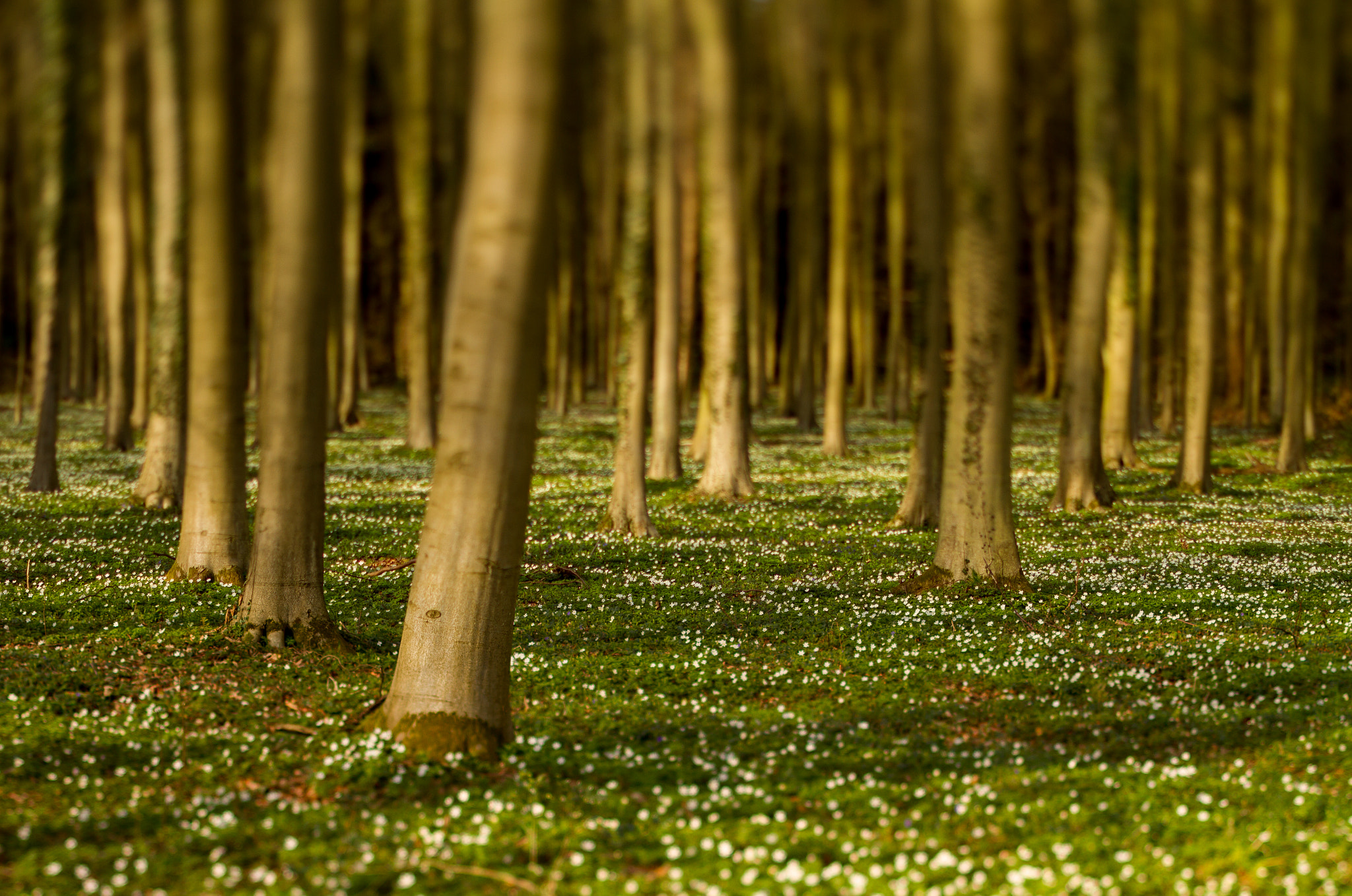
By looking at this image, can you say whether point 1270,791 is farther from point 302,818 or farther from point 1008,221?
point 1008,221

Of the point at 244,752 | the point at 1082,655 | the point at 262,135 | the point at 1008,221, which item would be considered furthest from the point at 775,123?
the point at 244,752

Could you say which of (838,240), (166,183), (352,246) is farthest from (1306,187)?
(166,183)

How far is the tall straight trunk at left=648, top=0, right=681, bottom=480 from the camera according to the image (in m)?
21.0

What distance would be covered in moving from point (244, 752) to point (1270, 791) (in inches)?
261

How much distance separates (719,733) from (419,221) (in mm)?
23492

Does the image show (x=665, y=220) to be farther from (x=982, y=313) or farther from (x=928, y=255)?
(x=982, y=313)

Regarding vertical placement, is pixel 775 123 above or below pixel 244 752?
above

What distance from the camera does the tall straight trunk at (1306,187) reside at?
2877 cm

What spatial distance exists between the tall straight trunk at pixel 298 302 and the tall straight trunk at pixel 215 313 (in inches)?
45.9

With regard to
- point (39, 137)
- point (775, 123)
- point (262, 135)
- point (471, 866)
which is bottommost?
point (471, 866)

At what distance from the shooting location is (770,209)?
44875 mm

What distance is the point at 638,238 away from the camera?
18.7 metres

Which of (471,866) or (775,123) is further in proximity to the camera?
(775,123)

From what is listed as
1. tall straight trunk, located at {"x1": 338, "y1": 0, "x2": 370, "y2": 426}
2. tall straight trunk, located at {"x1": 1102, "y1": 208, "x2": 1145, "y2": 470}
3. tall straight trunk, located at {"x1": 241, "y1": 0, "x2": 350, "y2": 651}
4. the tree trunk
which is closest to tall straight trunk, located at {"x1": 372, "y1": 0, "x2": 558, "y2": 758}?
tall straight trunk, located at {"x1": 241, "y1": 0, "x2": 350, "y2": 651}
